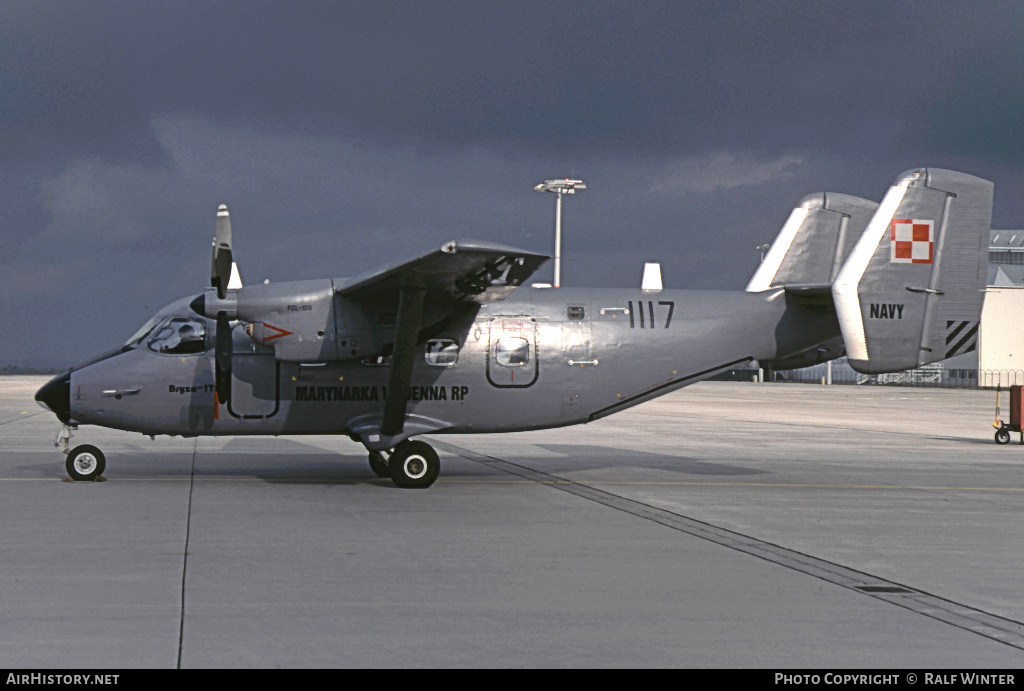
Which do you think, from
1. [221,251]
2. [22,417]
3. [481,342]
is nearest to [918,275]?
[481,342]

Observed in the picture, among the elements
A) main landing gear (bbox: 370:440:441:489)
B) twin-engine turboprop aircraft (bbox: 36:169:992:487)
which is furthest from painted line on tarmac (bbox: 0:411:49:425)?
main landing gear (bbox: 370:440:441:489)

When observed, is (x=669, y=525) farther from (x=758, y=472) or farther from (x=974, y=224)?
(x=974, y=224)

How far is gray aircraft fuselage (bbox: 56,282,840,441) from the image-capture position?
55.9 feet

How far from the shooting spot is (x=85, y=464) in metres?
16.8

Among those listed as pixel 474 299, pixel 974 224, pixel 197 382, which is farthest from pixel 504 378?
pixel 974 224

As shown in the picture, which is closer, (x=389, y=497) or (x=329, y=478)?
(x=389, y=497)

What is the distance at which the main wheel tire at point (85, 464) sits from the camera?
1667cm

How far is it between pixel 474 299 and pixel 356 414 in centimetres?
280

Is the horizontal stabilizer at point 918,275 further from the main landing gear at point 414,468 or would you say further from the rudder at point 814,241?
the main landing gear at point 414,468

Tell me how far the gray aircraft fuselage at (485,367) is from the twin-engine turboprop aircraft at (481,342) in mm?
25

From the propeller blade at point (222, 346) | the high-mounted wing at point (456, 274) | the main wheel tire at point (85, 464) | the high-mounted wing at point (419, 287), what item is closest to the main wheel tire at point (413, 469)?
the high-mounted wing at point (419, 287)

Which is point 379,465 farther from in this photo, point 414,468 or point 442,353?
point 442,353

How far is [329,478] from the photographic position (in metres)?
18.2
